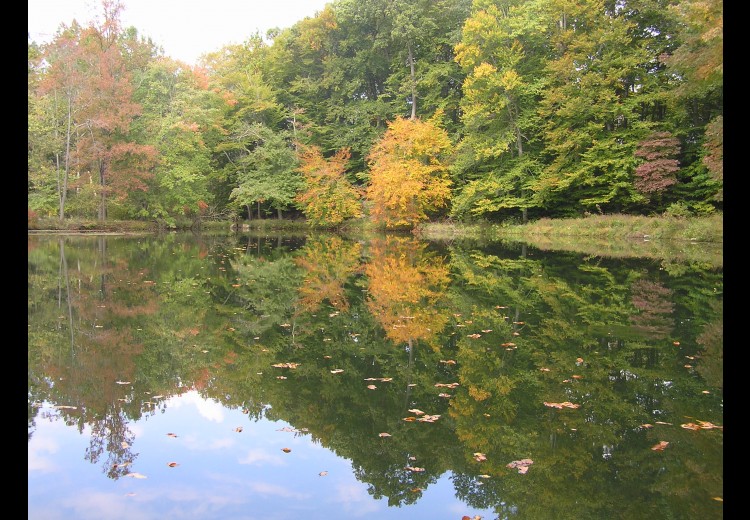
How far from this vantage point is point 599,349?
22.0 feet

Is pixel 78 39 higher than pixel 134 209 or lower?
higher

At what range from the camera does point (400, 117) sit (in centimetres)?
3331

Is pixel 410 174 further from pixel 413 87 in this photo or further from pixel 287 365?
pixel 287 365

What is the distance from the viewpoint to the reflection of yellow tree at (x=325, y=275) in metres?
10.2

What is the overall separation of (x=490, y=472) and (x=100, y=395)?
3712mm

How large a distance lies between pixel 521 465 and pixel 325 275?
10163 millimetres

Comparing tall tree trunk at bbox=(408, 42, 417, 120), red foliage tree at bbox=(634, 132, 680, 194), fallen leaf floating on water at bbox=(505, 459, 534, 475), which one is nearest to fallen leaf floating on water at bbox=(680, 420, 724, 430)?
fallen leaf floating on water at bbox=(505, 459, 534, 475)

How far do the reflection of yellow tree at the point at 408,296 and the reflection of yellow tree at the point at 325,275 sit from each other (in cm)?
61

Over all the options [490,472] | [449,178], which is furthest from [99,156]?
[490,472]

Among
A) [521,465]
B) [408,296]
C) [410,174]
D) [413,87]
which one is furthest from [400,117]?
[521,465]

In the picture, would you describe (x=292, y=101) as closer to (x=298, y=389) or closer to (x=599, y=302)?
(x=599, y=302)

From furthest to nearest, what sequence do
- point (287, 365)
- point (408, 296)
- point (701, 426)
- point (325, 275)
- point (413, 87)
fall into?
point (413, 87) → point (325, 275) → point (408, 296) → point (287, 365) → point (701, 426)
